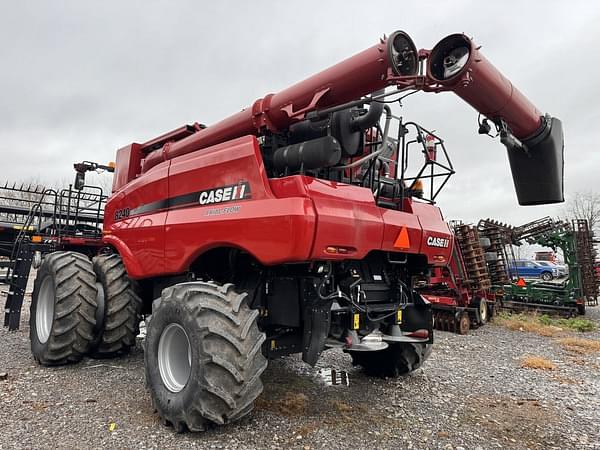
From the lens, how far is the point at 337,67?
12.8ft

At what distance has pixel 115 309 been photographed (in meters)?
5.58

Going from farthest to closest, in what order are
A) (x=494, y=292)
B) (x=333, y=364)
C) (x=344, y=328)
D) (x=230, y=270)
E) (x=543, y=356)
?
(x=494, y=292), (x=543, y=356), (x=333, y=364), (x=230, y=270), (x=344, y=328)

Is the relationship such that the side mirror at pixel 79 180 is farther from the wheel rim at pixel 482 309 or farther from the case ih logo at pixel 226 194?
the wheel rim at pixel 482 309

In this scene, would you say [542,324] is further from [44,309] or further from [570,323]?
[44,309]

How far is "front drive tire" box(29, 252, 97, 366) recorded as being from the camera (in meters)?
5.45

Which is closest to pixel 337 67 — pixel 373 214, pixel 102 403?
pixel 373 214

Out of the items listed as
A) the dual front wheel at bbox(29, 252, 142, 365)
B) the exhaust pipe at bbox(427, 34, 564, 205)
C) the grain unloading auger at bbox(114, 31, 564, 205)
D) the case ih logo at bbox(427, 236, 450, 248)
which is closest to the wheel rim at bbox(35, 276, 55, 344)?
the dual front wheel at bbox(29, 252, 142, 365)

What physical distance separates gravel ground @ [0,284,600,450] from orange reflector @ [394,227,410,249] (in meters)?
1.59

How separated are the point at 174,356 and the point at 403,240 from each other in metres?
2.35

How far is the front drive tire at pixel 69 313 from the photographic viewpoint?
545cm

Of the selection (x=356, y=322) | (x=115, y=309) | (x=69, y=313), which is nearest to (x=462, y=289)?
(x=356, y=322)

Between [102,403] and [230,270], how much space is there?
1.71 metres

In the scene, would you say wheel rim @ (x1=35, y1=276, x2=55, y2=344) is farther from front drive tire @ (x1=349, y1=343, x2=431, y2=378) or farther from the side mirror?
front drive tire @ (x1=349, y1=343, x2=431, y2=378)

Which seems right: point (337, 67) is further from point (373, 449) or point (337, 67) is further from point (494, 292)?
point (494, 292)
